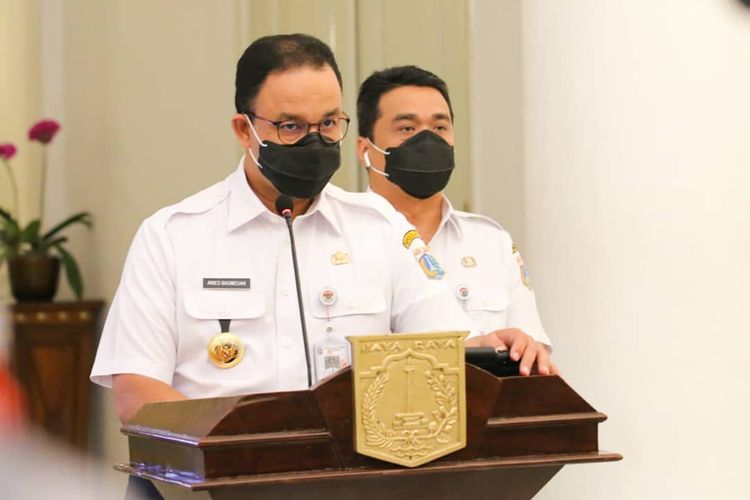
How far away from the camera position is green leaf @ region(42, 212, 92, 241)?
5.88 meters

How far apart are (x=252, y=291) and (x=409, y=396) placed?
653mm

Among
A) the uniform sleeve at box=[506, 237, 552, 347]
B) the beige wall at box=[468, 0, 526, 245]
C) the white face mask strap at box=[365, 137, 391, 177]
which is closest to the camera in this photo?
the uniform sleeve at box=[506, 237, 552, 347]

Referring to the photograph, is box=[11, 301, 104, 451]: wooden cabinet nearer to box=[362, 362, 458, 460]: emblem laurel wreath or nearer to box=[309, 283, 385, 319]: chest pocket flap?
box=[309, 283, 385, 319]: chest pocket flap

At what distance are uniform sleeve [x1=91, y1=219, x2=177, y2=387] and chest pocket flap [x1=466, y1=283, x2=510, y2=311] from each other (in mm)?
1110

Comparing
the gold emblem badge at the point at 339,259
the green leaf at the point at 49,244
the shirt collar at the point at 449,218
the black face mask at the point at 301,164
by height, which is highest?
the black face mask at the point at 301,164

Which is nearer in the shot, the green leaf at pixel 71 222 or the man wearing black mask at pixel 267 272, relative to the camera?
the man wearing black mask at pixel 267 272

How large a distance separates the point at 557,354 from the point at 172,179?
272 cm

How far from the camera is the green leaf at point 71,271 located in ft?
19.2

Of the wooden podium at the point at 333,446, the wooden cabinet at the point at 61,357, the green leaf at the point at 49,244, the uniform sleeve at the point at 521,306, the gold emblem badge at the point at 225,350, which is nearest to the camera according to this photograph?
the wooden podium at the point at 333,446

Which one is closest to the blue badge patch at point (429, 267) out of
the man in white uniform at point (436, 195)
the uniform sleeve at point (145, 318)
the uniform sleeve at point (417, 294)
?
→ the uniform sleeve at point (417, 294)

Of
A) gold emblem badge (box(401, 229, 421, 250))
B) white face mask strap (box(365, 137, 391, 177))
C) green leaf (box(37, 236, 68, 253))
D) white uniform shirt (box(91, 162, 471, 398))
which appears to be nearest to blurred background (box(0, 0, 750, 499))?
white face mask strap (box(365, 137, 391, 177))

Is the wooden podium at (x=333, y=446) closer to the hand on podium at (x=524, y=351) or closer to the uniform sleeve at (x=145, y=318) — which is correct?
the hand on podium at (x=524, y=351)

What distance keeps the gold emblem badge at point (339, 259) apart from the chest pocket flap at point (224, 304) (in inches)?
6.6

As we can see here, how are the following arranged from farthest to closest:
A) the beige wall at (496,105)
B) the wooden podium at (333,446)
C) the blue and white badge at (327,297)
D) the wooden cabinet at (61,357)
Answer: the wooden cabinet at (61,357) < the beige wall at (496,105) < the blue and white badge at (327,297) < the wooden podium at (333,446)
